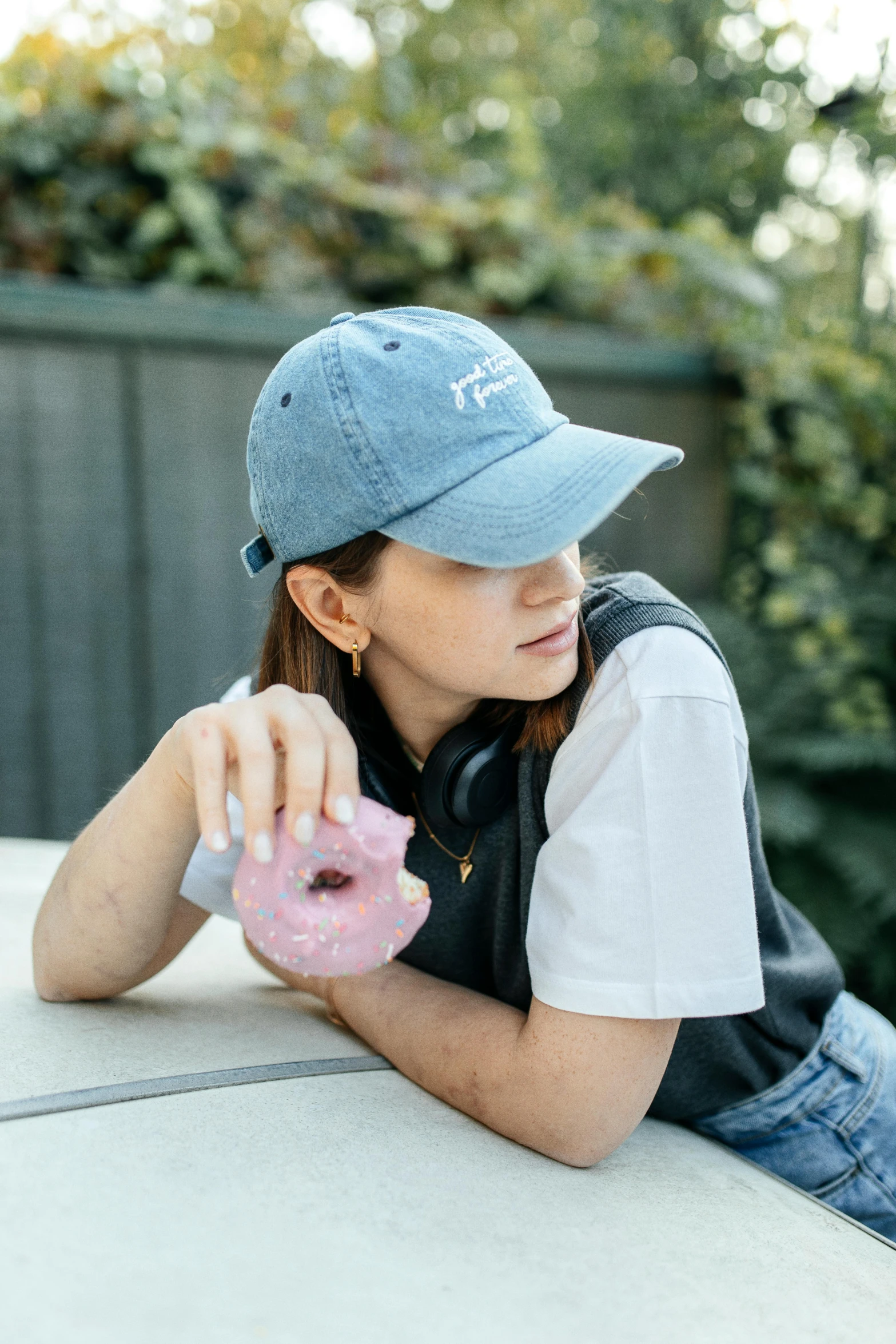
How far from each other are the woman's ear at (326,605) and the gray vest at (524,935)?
6.4 inches

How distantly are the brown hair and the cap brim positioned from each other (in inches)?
3.4

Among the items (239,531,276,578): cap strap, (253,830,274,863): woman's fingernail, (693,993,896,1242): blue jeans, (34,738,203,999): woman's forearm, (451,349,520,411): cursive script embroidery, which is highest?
(451,349,520,411): cursive script embroidery

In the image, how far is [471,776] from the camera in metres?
1.48

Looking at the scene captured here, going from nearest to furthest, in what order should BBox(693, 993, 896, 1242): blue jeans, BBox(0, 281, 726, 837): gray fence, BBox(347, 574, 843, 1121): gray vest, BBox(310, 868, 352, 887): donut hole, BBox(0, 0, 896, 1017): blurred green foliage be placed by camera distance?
1. BBox(310, 868, 352, 887): donut hole
2. BBox(347, 574, 843, 1121): gray vest
3. BBox(693, 993, 896, 1242): blue jeans
4. BBox(0, 281, 726, 837): gray fence
5. BBox(0, 0, 896, 1017): blurred green foliage

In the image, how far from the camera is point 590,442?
1404 mm

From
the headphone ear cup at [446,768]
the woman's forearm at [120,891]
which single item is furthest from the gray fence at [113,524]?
the headphone ear cup at [446,768]

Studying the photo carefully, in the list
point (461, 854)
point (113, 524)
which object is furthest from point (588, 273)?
point (461, 854)

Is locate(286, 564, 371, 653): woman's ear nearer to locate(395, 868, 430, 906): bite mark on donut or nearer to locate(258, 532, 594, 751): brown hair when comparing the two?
locate(258, 532, 594, 751): brown hair

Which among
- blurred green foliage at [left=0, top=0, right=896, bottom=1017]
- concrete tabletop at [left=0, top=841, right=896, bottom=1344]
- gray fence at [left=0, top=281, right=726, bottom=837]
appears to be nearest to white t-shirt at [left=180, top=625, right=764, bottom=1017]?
concrete tabletop at [left=0, top=841, right=896, bottom=1344]

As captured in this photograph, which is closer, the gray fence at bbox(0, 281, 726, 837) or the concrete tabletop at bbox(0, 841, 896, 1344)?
the concrete tabletop at bbox(0, 841, 896, 1344)

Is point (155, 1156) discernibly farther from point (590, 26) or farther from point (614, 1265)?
point (590, 26)

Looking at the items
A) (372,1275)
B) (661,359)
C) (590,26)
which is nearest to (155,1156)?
(372,1275)

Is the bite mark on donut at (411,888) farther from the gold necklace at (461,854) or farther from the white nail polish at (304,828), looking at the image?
the gold necklace at (461,854)

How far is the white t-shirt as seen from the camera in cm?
130
